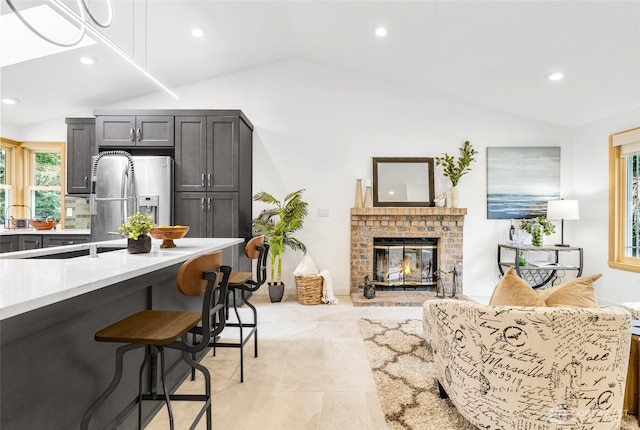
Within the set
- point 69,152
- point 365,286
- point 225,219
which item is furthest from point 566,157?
point 69,152

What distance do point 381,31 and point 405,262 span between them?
9.68ft

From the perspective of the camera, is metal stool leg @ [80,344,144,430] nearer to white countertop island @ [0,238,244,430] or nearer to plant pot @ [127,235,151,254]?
white countertop island @ [0,238,244,430]

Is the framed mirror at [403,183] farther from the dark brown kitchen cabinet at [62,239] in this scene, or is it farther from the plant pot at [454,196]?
the dark brown kitchen cabinet at [62,239]

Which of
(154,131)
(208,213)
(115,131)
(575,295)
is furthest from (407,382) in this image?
(115,131)

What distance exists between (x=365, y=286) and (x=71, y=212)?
4177 millimetres

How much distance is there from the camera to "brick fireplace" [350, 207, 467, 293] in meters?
4.53

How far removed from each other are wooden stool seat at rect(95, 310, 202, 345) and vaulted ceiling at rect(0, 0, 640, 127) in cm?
288

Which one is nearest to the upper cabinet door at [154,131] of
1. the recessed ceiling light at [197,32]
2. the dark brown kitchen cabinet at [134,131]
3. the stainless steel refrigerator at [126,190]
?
the dark brown kitchen cabinet at [134,131]

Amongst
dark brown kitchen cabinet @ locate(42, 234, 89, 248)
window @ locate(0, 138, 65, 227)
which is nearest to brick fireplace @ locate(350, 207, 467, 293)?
dark brown kitchen cabinet @ locate(42, 234, 89, 248)

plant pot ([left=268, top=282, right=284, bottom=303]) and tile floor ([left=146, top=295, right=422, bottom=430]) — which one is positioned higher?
plant pot ([left=268, top=282, right=284, bottom=303])

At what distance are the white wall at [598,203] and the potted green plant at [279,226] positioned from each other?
3764 mm

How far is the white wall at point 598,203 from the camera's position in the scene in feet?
12.5

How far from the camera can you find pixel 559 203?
418cm

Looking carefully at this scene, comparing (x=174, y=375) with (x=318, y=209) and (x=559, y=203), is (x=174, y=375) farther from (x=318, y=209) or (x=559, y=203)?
(x=559, y=203)
